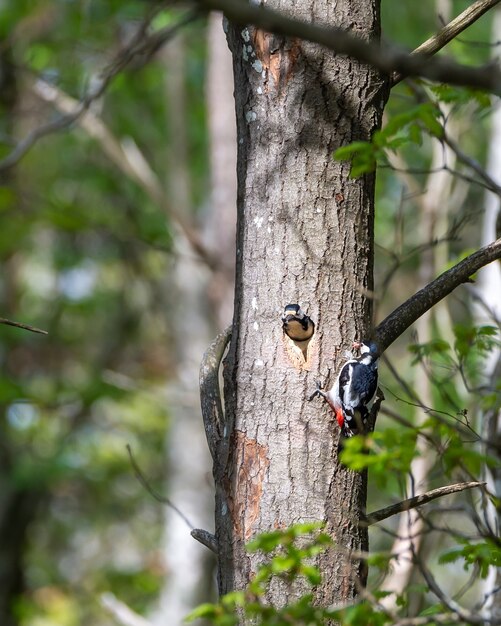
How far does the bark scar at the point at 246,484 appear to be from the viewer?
1.89 m

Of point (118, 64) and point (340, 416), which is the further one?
point (118, 64)

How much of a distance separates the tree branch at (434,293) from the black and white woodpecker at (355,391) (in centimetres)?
5

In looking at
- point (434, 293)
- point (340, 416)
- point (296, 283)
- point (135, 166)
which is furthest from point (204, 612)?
point (135, 166)

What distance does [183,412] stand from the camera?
7.70 metres

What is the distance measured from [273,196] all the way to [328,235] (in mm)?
170

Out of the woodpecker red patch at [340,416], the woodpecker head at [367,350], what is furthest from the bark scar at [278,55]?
the woodpecker red patch at [340,416]

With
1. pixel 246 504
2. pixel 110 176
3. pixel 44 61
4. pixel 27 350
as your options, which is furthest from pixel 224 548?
pixel 27 350

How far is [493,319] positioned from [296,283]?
1.32m

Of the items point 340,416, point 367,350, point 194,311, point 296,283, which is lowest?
point 340,416

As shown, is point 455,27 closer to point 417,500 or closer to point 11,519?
point 417,500

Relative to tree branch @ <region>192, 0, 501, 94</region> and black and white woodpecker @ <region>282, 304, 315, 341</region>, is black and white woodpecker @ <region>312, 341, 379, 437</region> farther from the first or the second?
tree branch @ <region>192, 0, 501, 94</region>

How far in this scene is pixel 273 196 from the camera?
196 cm

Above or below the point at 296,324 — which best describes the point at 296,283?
above

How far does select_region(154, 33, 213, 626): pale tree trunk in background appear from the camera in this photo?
705 centimetres
